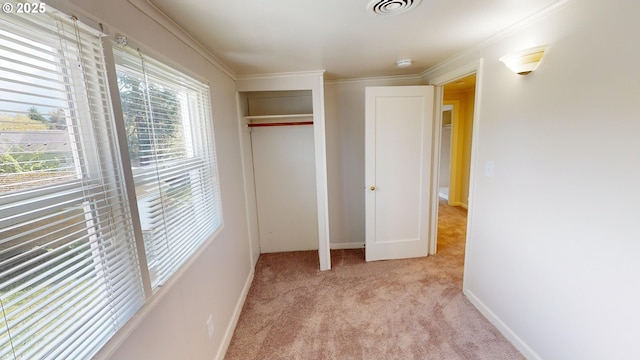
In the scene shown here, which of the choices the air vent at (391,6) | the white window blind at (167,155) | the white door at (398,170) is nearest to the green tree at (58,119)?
the white window blind at (167,155)

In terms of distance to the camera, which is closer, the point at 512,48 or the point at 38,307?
the point at 38,307

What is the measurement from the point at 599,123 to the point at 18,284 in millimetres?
2230

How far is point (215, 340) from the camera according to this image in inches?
67.6

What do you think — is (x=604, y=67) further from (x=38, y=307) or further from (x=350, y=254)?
(x=350, y=254)

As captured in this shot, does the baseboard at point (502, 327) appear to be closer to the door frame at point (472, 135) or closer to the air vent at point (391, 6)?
the door frame at point (472, 135)

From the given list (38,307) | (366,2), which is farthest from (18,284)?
(366,2)

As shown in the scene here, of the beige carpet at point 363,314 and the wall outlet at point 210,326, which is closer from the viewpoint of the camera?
the wall outlet at point 210,326

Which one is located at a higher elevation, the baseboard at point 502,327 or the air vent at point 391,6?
the air vent at point 391,6

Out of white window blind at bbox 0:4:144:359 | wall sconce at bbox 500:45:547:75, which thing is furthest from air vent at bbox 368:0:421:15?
white window blind at bbox 0:4:144:359

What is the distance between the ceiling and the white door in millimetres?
517

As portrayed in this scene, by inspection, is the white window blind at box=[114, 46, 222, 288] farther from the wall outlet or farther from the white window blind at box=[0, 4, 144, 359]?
the wall outlet

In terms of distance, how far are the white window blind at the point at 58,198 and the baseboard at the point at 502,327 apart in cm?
232

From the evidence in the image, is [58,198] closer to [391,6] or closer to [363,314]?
[391,6]

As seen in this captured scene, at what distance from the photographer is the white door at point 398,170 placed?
9.11 ft
